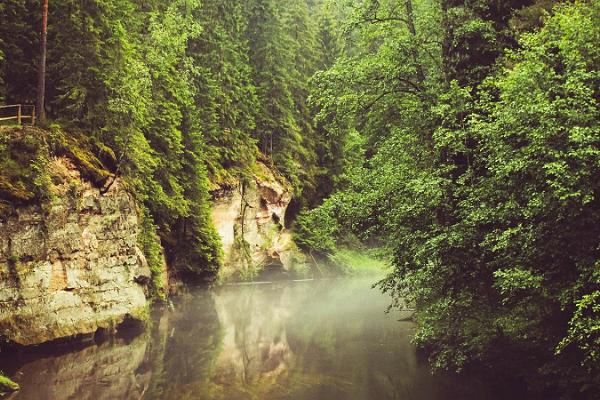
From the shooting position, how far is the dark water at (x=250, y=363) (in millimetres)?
12805

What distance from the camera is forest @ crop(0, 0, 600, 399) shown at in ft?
28.8

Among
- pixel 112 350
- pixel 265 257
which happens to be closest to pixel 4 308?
pixel 112 350

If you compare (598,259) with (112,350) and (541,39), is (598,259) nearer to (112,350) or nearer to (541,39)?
(541,39)

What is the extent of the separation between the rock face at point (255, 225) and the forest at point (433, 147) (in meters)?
3.47

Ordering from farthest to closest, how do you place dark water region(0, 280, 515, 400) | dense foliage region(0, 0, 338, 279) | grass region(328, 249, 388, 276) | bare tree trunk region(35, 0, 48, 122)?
grass region(328, 249, 388, 276) < dense foliage region(0, 0, 338, 279) < bare tree trunk region(35, 0, 48, 122) < dark water region(0, 280, 515, 400)

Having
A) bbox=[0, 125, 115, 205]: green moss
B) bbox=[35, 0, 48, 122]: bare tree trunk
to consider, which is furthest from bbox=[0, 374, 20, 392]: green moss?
bbox=[35, 0, 48, 122]: bare tree trunk

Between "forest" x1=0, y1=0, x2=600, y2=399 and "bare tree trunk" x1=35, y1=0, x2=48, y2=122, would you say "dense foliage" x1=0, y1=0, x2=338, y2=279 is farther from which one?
"bare tree trunk" x1=35, y1=0, x2=48, y2=122

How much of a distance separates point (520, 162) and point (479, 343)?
4.60m

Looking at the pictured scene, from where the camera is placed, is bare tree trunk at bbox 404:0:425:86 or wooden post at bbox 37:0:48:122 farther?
wooden post at bbox 37:0:48:122

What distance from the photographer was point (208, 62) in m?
35.6

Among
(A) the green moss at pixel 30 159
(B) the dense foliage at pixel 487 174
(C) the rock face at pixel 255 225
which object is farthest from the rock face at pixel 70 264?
(C) the rock face at pixel 255 225

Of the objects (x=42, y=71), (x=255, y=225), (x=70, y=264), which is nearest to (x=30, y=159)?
(x=70, y=264)

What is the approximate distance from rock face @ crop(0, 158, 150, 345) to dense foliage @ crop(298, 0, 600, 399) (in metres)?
8.92

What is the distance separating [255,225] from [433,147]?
25286 millimetres
